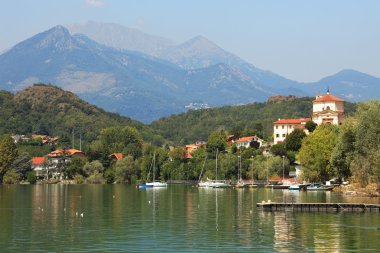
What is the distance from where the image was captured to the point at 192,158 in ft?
544

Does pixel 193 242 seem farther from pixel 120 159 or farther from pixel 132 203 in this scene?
pixel 120 159

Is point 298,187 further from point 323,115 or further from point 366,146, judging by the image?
point 323,115

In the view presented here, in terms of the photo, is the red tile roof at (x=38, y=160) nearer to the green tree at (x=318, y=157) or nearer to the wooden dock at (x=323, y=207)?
the green tree at (x=318, y=157)

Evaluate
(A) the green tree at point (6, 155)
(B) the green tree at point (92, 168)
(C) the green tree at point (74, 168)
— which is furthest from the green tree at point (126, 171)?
(A) the green tree at point (6, 155)

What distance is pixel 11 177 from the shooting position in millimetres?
160750

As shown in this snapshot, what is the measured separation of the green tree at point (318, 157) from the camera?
4496 inches

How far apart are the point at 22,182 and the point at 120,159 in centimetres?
2295

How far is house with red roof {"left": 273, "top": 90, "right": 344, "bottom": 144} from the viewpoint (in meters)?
150

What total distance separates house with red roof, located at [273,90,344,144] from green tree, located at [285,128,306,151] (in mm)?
6516

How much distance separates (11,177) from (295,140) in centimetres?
6363

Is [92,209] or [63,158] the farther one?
[63,158]

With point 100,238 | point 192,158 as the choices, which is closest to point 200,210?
point 100,238

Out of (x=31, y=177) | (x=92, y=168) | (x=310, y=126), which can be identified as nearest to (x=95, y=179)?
(x=92, y=168)

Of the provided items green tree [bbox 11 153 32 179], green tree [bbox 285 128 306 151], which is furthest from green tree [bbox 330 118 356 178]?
green tree [bbox 11 153 32 179]
